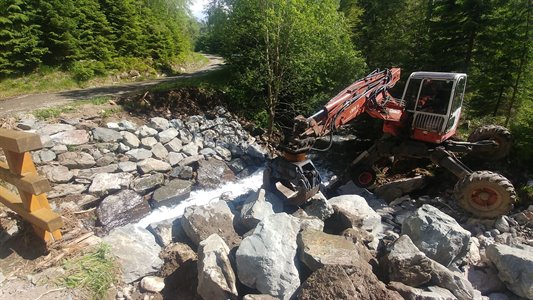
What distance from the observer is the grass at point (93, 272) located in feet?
12.6

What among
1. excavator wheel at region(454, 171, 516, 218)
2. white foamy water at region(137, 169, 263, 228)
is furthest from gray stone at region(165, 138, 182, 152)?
excavator wheel at region(454, 171, 516, 218)

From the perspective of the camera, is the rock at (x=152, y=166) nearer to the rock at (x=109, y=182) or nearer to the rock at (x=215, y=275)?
the rock at (x=109, y=182)

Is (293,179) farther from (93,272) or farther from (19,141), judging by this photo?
(19,141)

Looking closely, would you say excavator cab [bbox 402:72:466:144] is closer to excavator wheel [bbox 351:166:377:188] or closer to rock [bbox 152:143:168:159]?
excavator wheel [bbox 351:166:377:188]

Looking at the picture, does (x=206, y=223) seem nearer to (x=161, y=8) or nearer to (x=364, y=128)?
(x=364, y=128)

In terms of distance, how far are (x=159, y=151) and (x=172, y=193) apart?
4.76ft

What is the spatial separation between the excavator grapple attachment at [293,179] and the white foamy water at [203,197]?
1.54 m

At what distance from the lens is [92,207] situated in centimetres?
643

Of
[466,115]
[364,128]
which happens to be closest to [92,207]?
[364,128]

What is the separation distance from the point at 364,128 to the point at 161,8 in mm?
16841

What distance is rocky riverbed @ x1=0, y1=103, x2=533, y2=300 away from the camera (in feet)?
12.4

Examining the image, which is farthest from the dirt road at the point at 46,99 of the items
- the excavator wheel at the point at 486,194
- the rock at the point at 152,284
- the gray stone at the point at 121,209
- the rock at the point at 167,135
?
the excavator wheel at the point at 486,194

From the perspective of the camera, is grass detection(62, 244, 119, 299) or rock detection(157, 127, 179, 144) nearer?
grass detection(62, 244, 119, 299)

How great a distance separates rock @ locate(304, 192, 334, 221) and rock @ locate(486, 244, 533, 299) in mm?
2374
